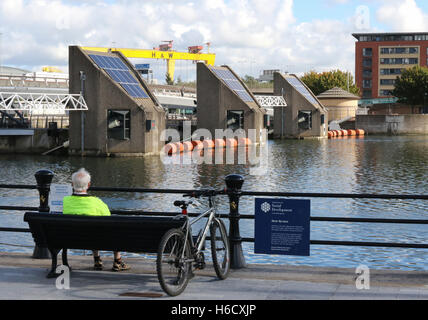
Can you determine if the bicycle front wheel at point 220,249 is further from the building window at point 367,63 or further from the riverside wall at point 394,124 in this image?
the building window at point 367,63

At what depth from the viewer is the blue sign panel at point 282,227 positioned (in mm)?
9758

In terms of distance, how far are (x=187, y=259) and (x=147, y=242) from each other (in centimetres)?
59

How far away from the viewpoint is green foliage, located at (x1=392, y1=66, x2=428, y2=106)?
131 meters

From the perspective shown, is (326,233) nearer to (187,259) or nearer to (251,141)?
(187,259)

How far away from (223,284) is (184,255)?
814mm

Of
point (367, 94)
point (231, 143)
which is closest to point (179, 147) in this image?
point (231, 143)

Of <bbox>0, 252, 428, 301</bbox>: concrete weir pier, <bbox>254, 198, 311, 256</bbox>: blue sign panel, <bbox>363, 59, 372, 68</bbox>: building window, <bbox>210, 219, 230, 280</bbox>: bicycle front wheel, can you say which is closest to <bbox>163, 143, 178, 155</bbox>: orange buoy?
<bbox>0, 252, 428, 301</bbox>: concrete weir pier

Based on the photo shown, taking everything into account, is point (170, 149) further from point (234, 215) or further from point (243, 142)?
point (234, 215)

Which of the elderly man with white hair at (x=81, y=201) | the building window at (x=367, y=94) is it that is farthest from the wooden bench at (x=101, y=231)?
the building window at (x=367, y=94)

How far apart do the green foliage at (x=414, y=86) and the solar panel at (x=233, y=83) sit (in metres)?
62.1

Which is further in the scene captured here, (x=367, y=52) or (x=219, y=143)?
(x=367, y=52)

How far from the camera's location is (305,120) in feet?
302

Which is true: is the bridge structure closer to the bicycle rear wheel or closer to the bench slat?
the bench slat
